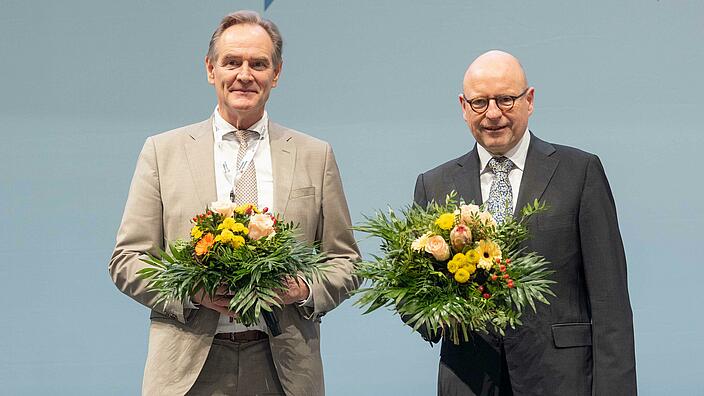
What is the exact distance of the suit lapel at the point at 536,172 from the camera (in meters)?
3.26

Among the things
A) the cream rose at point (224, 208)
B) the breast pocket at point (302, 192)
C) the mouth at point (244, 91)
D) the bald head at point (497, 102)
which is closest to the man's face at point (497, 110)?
the bald head at point (497, 102)

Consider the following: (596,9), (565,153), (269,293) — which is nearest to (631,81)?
(596,9)

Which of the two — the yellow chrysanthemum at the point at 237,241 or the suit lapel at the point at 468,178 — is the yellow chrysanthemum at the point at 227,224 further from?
the suit lapel at the point at 468,178

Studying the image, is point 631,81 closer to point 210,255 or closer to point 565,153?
point 565,153

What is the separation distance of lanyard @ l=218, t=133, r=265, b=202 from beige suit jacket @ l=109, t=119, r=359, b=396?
0.14 ft

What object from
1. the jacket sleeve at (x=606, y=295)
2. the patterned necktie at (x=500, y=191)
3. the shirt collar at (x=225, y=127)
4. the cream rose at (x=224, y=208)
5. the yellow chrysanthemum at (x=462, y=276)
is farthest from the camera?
the shirt collar at (x=225, y=127)

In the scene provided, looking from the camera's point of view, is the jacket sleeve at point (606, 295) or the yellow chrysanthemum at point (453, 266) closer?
the yellow chrysanthemum at point (453, 266)

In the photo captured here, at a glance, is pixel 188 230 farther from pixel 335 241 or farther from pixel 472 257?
pixel 472 257

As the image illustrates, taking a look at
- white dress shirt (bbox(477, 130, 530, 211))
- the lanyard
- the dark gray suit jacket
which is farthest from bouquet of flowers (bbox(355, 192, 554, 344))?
the lanyard

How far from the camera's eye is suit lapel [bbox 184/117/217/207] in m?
3.26

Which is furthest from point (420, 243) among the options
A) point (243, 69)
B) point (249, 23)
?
point (249, 23)

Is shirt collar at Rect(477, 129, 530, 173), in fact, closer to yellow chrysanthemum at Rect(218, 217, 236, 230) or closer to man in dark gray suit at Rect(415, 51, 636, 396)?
man in dark gray suit at Rect(415, 51, 636, 396)

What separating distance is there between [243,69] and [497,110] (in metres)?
0.73

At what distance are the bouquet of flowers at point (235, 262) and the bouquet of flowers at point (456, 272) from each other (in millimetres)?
222
